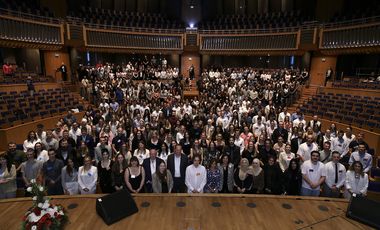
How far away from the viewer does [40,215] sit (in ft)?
10.1

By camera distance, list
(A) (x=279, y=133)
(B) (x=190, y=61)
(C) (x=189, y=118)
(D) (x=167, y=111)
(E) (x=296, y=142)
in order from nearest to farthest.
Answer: (E) (x=296, y=142)
(A) (x=279, y=133)
(C) (x=189, y=118)
(D) (x=167, y=111)
(B) (x=190, y=61)

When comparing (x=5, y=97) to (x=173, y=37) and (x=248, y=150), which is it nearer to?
(x=248, y=150)

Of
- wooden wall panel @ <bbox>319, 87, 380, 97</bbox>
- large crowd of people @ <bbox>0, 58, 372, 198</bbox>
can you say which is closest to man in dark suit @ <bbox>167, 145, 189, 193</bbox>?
large crowd of people @ <bbox>0, 58, 372, 198</bbox>

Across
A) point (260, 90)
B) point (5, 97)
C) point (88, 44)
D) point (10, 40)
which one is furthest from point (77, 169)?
point (88, 44)

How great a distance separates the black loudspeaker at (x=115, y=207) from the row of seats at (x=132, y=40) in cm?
1535

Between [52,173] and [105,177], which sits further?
[105,177]

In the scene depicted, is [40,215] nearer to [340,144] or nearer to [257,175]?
[257,175]

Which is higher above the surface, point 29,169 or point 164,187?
point 29,169

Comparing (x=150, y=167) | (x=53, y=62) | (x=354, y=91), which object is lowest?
(x=150, y=167)

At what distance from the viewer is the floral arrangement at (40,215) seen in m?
3.03

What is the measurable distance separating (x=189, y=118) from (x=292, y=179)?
427cm

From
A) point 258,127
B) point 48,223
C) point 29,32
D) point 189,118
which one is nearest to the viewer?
point 48,223

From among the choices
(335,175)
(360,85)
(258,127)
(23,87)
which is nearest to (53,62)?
(23,87)

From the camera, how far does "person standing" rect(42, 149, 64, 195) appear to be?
466 centimetres
